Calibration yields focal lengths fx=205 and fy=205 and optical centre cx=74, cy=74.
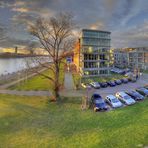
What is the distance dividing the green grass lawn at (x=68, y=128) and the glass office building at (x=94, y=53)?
43.9 meters

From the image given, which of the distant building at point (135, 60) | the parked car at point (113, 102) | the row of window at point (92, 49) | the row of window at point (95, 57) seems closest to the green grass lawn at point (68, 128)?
the parked car at point (113, 102)

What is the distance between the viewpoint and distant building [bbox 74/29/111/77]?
7644 centimetres

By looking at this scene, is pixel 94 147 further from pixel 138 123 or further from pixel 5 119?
pixel 5 119

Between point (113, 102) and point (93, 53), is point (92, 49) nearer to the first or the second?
point (93, 53)

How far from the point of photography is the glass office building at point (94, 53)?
251 ft

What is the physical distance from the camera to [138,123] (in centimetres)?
2127

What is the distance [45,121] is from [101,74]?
55.4 metres

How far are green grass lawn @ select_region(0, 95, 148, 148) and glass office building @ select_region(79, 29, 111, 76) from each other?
4392 cm

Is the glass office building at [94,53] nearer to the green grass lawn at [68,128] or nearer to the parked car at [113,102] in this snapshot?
the parked car at [113,102]

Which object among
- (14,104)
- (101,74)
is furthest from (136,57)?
(14,104)

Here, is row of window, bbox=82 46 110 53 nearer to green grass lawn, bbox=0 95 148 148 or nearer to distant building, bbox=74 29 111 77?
distant building, bbox=74 29 111 77

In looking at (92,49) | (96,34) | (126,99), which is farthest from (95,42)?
(126,99)

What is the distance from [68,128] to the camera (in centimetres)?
2302

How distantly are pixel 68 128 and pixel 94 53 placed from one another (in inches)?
2260
